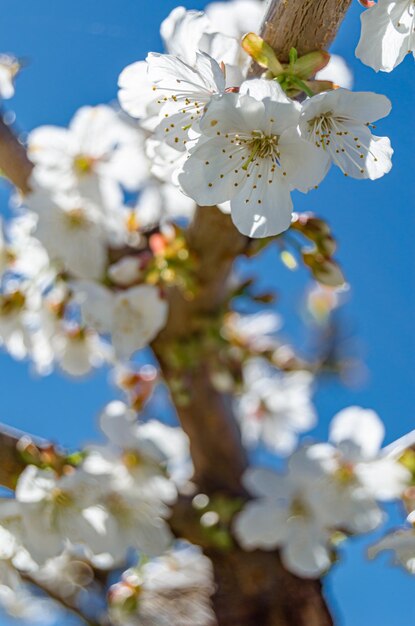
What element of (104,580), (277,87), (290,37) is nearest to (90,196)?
(290,37)

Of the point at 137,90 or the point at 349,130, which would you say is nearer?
the point at 349,130

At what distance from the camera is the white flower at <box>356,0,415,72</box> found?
0.76 m

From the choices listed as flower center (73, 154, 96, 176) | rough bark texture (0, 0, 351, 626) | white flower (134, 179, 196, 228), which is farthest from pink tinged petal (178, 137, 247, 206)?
white flower (134, 179, 196, 228)

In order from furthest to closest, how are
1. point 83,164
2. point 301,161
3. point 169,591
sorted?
point 169,591 → point 83,164 → point 301,161

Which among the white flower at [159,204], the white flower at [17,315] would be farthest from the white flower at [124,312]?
the white flower at [159,204]

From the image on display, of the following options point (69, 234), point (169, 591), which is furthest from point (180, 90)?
point (169, 591)

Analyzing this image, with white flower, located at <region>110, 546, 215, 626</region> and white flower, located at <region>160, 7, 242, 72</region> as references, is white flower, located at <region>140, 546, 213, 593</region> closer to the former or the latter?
white flower, located at <region>110, 546, 215, 626</region>

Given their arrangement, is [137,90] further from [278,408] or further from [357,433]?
[278,408]

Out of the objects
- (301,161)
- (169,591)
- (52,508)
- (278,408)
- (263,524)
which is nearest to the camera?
(301,161)

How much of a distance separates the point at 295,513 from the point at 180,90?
2.95 feet

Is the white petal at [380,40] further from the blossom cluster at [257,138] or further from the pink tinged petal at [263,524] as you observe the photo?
the pink tinged petal at [263,524]

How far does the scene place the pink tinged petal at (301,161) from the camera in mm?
733

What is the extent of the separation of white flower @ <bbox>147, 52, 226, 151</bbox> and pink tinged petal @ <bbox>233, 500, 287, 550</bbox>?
0.82 meters

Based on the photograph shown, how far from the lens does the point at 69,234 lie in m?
1.41
